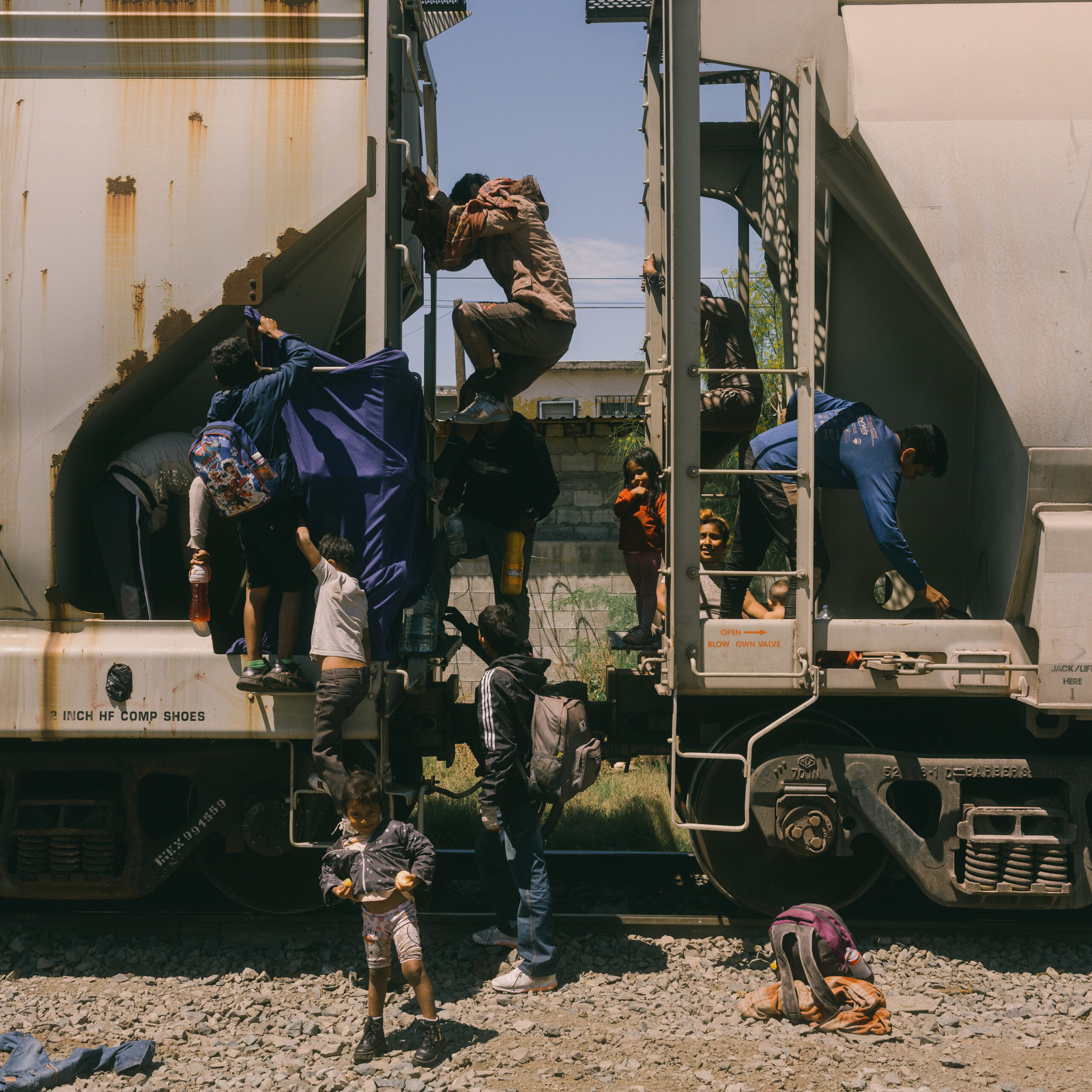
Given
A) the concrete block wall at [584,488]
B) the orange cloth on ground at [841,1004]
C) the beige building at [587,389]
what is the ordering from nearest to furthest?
the orange cloth on ground at [841,1004]
the concrete block wall at [584,488]
the beige building at [587,389]

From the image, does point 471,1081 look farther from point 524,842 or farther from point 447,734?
point 447,734

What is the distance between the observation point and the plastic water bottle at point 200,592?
4.03 m

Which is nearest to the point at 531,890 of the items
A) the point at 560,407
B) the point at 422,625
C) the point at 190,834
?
the point at 422,625

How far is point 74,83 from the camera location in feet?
13.4

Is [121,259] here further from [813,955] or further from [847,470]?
[813,955]

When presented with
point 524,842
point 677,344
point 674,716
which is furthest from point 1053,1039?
point 677,344

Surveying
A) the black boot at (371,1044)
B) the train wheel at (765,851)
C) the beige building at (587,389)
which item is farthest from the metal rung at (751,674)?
the beige building at (587,389)

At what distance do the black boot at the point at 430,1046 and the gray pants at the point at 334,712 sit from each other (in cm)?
84

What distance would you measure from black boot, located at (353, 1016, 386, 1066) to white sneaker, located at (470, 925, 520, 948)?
0.89 meters

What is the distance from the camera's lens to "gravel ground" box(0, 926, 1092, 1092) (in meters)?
3.50

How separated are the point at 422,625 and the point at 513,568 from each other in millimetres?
581

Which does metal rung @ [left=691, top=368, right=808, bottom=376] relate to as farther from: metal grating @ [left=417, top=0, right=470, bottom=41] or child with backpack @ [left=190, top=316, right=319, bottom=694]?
metal grating @ [left=417, top=0, right=470, bottom=41]

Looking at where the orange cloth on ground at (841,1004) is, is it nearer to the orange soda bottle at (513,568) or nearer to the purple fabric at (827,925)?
the purple fabric at (827,925)

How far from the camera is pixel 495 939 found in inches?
176
